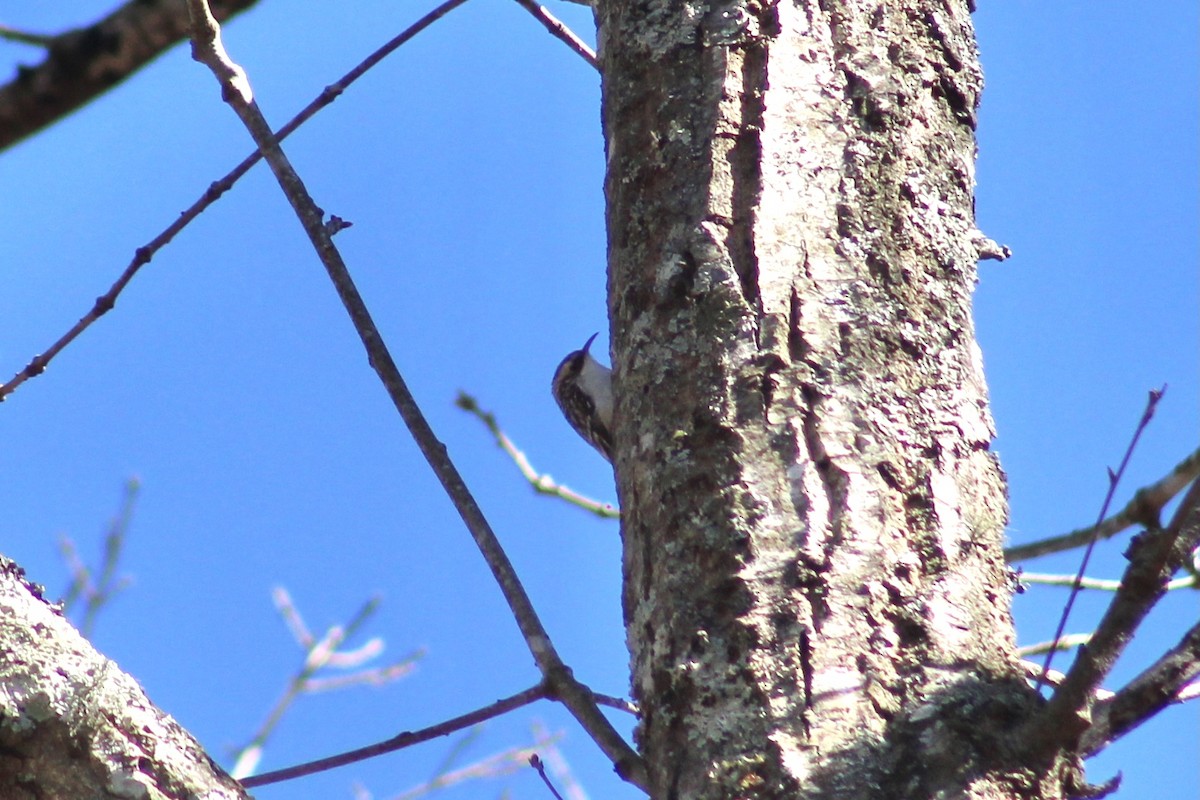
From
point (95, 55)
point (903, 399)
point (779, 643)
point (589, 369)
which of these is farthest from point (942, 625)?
point (589, 369)

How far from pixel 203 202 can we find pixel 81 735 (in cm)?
97

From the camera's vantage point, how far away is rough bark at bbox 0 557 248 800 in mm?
1485

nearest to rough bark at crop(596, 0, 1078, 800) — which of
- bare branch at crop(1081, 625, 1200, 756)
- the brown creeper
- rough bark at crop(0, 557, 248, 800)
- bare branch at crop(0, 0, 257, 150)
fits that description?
bare branch at crop(1081, 625, 1200, 756)

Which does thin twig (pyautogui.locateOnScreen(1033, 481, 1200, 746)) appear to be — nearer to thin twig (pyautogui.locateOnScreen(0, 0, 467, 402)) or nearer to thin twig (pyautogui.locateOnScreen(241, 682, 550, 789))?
thin twig (pyautogui.locateOnScreen(241, 682, 550, 789))

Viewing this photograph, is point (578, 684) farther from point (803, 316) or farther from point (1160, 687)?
point (1160, 687)

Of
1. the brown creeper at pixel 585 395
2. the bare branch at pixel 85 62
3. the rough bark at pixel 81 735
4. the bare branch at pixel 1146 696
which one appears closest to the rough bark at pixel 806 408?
the bare branch at pixel 1146 696

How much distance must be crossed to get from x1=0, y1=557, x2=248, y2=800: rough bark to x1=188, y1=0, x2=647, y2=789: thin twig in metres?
0.45

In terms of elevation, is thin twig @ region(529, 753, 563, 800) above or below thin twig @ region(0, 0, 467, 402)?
below

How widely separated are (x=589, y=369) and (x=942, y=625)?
330 cm

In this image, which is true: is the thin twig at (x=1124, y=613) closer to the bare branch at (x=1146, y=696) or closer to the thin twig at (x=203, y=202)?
the bare branch at (x=1146, y=696)

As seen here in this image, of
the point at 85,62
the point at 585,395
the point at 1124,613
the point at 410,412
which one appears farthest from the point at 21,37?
the point at 585,395

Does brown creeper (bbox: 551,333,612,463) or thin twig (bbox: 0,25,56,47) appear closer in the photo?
thin twig (bbox: 0,25,56,47)

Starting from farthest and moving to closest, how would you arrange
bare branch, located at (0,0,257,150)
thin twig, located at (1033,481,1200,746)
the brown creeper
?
1. the brown creeper
2. bare branch, located at (0,0,257,150)
3. thin twig, located at (1033,481,1200,746)

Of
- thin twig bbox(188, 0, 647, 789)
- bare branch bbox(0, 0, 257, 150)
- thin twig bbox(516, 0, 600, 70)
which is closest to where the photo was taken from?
thin twig bbox(188, 0, 647, 789)
